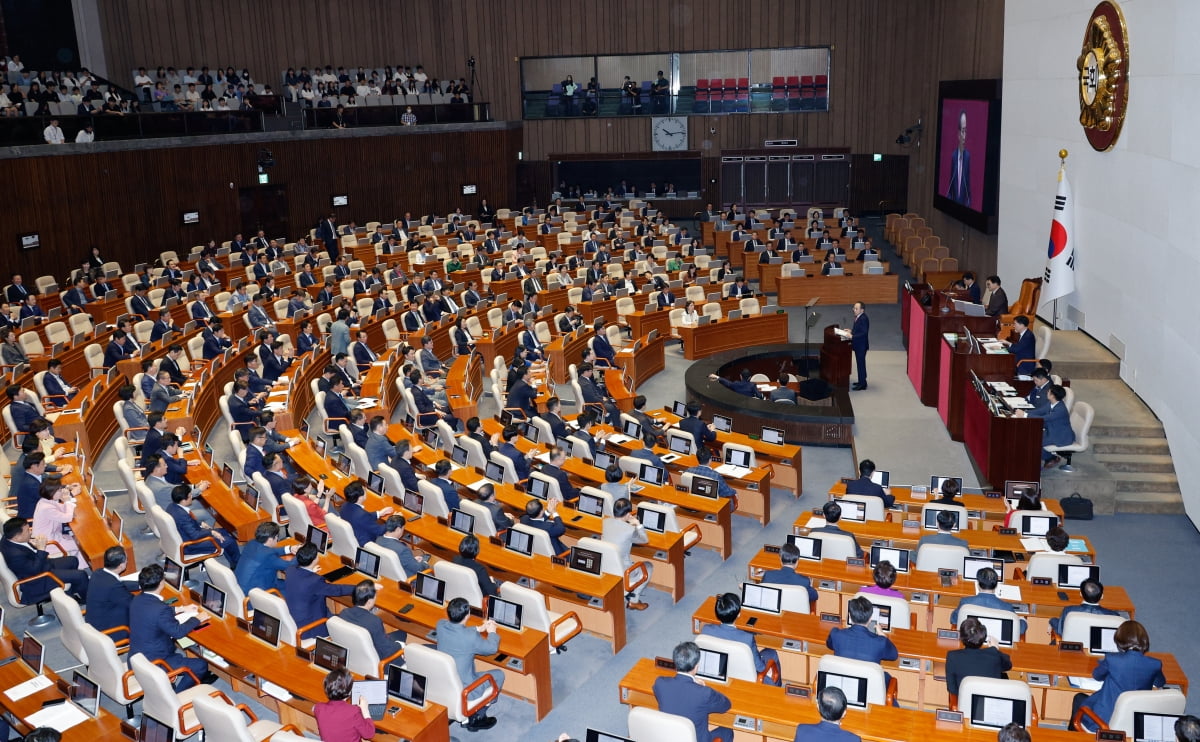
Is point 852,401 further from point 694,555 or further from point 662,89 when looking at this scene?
point 662,89

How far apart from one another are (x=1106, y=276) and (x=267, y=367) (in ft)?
41.6

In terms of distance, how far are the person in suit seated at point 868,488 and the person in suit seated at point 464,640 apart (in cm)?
482

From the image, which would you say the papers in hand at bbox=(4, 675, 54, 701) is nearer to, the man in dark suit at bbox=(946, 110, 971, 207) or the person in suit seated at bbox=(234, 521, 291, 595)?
the person in suit seated at bbox=(234, 521, 291, 595)

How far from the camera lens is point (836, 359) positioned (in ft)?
55.8

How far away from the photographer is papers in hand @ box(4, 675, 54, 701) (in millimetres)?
7516

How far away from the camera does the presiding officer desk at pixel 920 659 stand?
771 centimetres

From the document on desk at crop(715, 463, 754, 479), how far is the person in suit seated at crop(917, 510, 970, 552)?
2.62 m

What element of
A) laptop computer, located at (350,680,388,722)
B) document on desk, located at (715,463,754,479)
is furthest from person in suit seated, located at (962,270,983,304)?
laptop computer, located at (350,680,388,722)

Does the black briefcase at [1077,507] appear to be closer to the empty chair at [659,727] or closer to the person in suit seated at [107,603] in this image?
the empty chair at [659,727]

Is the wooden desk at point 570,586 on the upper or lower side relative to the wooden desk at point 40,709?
lower

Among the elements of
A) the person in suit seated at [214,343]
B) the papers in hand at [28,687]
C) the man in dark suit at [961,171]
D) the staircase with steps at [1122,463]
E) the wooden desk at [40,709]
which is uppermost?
the man in dark suit at [961,171]

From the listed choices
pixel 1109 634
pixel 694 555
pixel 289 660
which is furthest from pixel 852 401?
pixel 289 660

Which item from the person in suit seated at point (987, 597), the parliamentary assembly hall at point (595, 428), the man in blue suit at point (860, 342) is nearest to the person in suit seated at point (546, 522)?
the parliamentary assembly hall at point (595, 428)

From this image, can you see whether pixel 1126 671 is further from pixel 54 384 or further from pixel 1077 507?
pixel 54 384
